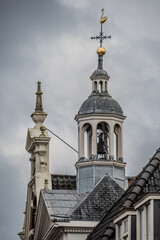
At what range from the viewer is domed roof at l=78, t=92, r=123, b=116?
62.6 m

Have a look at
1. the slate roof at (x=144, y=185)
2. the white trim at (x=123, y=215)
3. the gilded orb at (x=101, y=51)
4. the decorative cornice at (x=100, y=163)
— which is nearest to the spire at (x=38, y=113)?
the gilded orb at (x=101, y=51)

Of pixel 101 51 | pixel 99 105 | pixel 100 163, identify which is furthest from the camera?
pixel 101 51

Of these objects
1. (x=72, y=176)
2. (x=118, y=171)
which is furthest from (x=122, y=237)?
(x=72, y=176)

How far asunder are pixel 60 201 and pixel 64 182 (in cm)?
901

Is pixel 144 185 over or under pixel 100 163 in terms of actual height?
under

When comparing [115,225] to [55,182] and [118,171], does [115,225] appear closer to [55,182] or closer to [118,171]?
[118,171]

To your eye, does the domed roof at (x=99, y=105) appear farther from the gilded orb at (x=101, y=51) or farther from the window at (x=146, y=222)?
the window at (x=146, y=222)

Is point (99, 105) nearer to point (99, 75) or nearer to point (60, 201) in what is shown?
point (99, 75)

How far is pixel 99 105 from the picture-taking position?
206 ft

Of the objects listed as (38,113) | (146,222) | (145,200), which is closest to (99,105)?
(38,113)

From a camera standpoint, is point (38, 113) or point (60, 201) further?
point (38, 113)

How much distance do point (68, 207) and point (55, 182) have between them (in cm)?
1090

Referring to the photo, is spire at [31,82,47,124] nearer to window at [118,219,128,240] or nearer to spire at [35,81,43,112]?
spire at [35,81,43,112]

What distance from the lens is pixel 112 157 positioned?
61.8 metres
